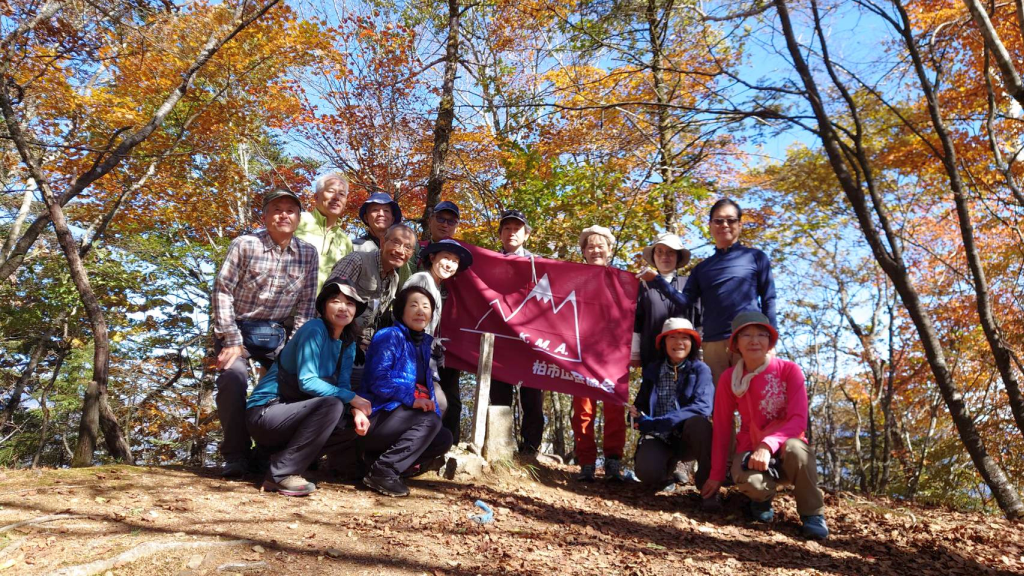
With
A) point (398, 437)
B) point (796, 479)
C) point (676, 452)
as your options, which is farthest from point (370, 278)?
point (796, 479)

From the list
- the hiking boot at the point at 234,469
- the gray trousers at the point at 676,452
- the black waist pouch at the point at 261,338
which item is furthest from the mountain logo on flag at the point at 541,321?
the hiking boot at the point at 234,469

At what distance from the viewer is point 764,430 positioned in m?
4.10

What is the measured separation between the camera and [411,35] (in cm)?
1167

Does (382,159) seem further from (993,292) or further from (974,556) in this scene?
(993,292)

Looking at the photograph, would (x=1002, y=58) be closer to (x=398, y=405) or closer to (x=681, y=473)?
(x=681, y=473)

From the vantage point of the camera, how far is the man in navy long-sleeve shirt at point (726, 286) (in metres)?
4.93

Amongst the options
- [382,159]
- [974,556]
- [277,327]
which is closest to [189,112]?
[382,159]

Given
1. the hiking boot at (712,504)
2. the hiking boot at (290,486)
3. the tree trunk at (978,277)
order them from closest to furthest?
the hiking boot at (290,486)
the hiking boot at (712,504)
the tree trunk at (978,277)

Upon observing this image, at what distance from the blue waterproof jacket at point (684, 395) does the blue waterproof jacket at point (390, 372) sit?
1.86m

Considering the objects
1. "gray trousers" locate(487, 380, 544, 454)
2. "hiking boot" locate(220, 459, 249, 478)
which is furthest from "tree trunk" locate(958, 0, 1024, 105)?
"hiking boot" locate(220, 459, 249, 478)

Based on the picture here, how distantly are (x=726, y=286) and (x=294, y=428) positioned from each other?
3.65 m

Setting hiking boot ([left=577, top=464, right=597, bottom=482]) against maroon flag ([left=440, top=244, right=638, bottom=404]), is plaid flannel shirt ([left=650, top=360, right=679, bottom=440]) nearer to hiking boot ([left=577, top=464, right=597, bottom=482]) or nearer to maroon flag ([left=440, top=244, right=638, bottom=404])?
maroon flag ([left=440, top=244, right=638, bottom=404])

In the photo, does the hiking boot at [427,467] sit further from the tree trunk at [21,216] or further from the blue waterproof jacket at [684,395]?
the tree trunk at [21,216]

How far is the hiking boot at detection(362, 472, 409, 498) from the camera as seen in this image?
13.4ft
